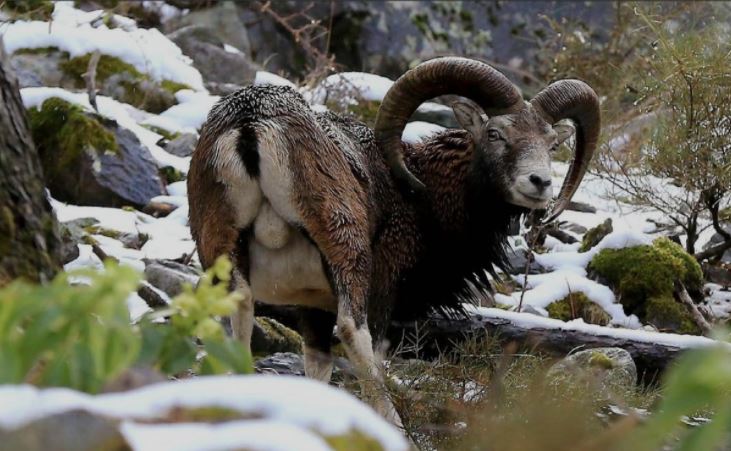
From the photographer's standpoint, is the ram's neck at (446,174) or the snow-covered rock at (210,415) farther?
the ram's neck at (446,174)

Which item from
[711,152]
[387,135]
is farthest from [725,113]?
[387,135]

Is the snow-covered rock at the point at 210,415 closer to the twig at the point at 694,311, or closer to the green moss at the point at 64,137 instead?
the twig at the point at 694,311

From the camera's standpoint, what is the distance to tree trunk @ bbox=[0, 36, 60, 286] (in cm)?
386

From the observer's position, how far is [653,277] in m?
10.2

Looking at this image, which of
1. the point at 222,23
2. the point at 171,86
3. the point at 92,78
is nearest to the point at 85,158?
the point at 92,78

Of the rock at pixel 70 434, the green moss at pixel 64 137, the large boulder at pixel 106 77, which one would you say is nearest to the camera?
the rock at pixel 70 434

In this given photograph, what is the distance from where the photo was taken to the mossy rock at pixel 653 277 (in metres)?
9.90

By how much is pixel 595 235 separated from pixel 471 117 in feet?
13.0

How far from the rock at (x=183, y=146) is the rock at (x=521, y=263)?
3274mm

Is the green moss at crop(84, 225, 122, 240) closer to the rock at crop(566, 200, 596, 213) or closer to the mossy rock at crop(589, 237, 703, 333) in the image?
the mossy rock at crop(589, 237, 703, 333)

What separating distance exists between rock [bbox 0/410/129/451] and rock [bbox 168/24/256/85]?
40.9 feet

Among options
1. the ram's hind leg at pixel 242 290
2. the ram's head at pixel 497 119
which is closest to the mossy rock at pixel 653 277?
the ram's head at pixel 497 119

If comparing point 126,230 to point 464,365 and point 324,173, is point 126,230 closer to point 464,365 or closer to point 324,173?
point 324,173

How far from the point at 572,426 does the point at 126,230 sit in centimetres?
784
